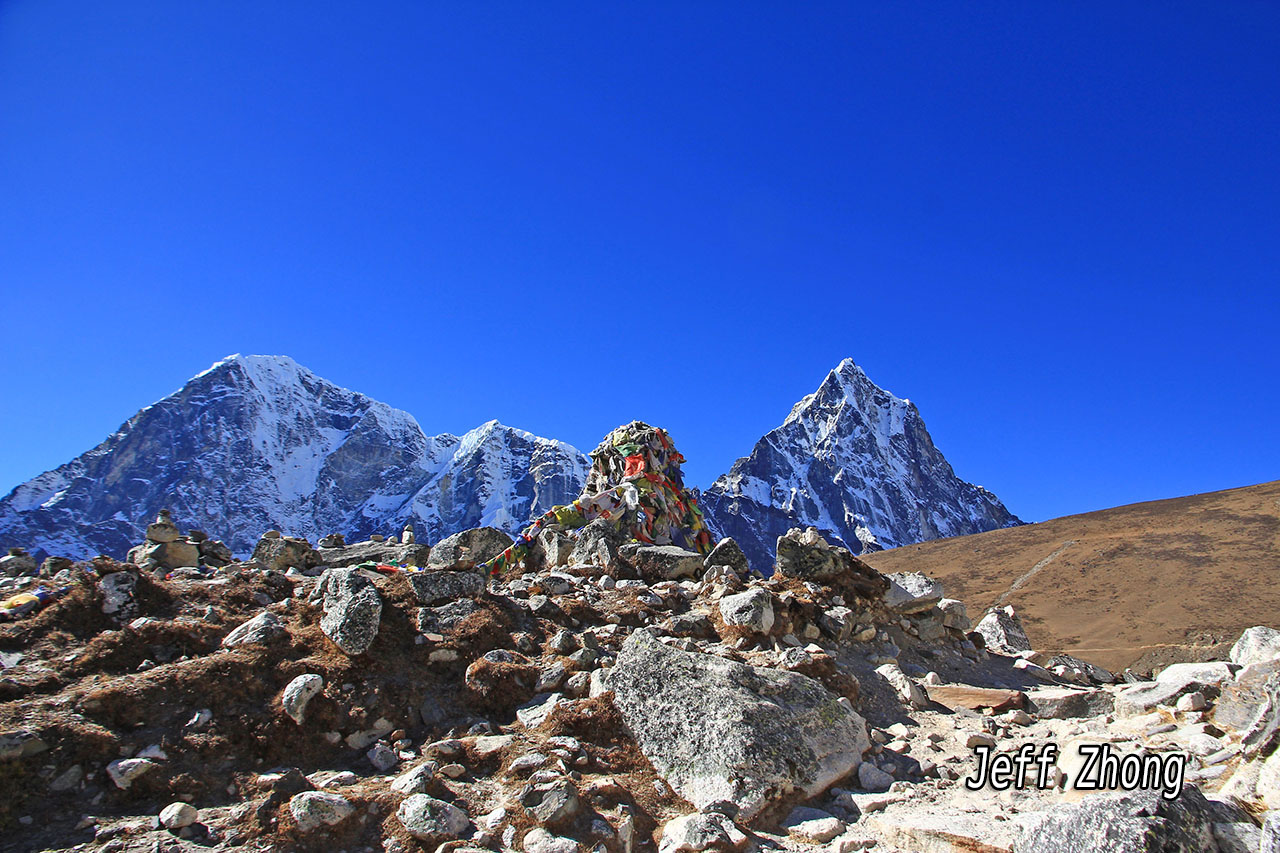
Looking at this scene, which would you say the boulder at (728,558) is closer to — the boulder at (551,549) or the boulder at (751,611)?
the boulder at (751,611)

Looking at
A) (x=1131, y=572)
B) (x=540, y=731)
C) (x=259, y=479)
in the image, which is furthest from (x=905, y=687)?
(x=259, y=479)

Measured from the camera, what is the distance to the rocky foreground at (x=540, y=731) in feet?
12.8

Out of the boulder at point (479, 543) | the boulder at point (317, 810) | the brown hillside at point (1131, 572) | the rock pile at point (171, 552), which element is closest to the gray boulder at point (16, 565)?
the rock pile at point (171, 552)

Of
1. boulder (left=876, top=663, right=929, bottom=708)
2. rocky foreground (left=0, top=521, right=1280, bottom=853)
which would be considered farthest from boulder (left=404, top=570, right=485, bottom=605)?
boulder (left=876, top=663, right=929, bottom=708)

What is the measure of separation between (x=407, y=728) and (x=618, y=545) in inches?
203

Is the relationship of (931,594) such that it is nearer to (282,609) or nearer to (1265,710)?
(1265,710)

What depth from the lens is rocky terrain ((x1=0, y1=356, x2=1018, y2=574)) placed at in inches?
6029

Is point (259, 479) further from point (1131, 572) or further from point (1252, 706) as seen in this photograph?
point (1252, 706)

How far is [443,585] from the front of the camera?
22.5 ft

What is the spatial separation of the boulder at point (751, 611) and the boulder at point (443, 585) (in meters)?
2.69

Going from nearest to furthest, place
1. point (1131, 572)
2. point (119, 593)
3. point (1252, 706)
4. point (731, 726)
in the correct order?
point (1252, 706)
point (731, 726)
point (119, 593)
point (1131, 572)

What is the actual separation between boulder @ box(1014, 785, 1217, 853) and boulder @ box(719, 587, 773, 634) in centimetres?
373

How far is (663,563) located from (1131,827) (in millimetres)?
6560

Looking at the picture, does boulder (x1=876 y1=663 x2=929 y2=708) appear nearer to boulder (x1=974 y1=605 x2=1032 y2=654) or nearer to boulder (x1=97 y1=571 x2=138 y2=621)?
boulder (x1=974 y1=605 x2=1032 y2=654)
